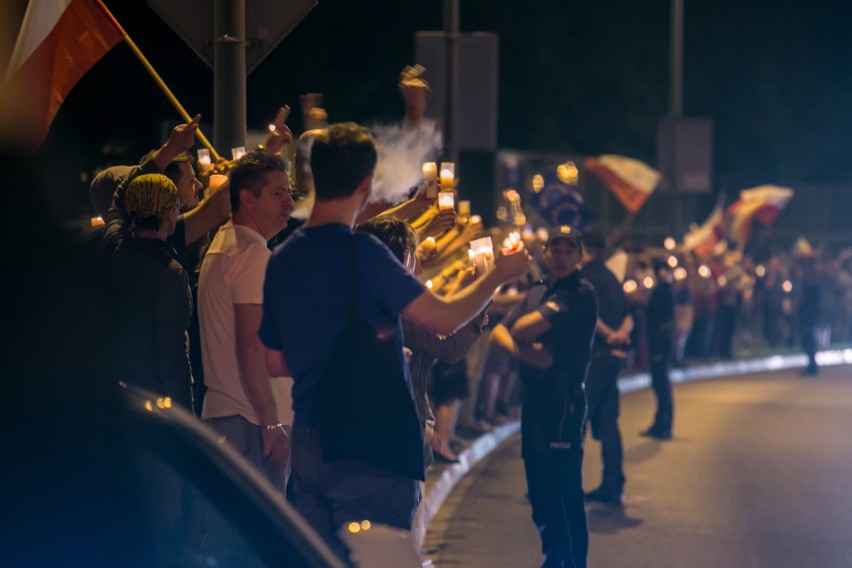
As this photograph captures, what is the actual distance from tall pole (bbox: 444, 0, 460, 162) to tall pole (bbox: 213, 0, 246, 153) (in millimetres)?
7355

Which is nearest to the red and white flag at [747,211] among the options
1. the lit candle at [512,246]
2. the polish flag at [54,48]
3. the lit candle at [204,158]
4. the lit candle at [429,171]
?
the lit candle at [429,171]

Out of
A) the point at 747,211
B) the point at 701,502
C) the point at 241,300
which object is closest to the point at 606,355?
the point at 701,502

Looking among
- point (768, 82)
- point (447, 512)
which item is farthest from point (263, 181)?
point (768, 82)

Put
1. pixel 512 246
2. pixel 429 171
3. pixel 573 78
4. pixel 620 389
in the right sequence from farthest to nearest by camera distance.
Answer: pixel 573 78, pixel 620 389, pixel 429 171, pixel 512 246

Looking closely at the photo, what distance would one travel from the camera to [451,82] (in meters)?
15.3

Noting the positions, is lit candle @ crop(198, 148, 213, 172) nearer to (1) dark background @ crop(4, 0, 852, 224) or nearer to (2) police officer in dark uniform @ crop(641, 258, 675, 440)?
(2) police officer in dark uniform @ crop(641, 258, 675, 440)

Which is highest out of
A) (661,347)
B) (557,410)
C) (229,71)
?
(229,71)

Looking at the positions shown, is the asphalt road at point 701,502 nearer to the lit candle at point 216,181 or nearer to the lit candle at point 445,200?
the lit candle at point 445,200

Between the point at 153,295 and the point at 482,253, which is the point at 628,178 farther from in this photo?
the point at 153,295

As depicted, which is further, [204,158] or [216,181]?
[204,158]

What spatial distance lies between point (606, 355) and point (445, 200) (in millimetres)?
4421

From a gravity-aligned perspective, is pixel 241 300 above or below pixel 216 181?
below

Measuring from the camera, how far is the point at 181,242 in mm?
7238

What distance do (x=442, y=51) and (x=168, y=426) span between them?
12436 mm
